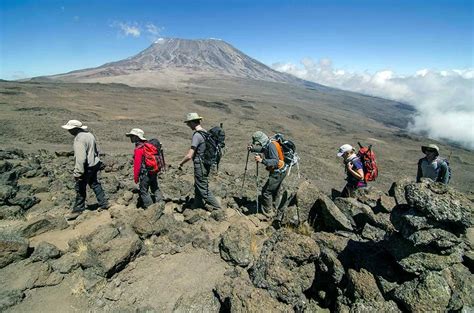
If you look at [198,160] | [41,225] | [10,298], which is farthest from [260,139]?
[10,298]

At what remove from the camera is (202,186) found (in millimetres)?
5637

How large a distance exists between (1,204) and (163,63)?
166 metres

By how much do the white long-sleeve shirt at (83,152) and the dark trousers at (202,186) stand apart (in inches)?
72.6

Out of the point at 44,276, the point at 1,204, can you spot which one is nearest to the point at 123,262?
the point at 44,276

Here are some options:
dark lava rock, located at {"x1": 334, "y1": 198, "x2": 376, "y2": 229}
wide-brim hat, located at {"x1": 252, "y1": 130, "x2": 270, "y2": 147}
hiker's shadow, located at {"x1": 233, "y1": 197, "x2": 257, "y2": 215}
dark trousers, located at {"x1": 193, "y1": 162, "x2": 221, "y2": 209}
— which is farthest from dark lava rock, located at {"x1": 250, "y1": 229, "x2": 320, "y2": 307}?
hiker's shadow, located at {"x1": 233, "y1": 197, "x2": 257, "y2": 215}

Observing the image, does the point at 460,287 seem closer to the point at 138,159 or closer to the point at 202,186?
the point at 202,186

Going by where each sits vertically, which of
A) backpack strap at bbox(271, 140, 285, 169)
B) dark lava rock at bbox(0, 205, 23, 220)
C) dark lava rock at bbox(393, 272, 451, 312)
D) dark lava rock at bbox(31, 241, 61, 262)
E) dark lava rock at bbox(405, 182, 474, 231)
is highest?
dark lava rock at bbox(405, 182, 474, 231)

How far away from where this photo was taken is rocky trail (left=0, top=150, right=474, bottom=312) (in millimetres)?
3012

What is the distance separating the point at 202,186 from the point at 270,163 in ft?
4.37

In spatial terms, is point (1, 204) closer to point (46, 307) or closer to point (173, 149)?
point (46, 307)

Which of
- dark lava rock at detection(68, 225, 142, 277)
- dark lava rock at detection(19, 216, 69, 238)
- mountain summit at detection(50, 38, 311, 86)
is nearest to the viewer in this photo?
dark lava rock at detection(68, 225, 142, 277)

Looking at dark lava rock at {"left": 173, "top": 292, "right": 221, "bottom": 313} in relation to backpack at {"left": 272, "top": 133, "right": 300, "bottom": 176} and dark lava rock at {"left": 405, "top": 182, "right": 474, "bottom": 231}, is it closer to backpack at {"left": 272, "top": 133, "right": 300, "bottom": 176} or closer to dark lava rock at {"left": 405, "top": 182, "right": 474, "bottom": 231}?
dark lava rock at {"left": 405, "top": 182, "right": 474, "bottom": 231}

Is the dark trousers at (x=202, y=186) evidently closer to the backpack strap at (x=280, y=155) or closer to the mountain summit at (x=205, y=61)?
the backpack strap at (x=280, y=155)

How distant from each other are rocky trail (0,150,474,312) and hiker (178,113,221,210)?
0.27 m
